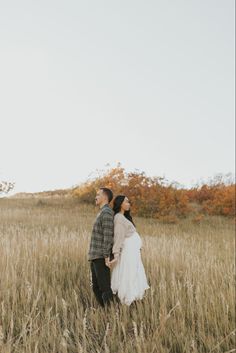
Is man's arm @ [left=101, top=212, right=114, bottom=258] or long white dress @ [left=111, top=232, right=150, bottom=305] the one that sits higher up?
man's arm @ [left=101, top=212, right=114, bottom=258]

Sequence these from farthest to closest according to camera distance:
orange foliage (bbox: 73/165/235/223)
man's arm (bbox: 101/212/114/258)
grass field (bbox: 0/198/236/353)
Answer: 1. orange foliage (bbox: 73/165/235/223)
2. man's arm (bbox: 101/212/114/258)
3. grass field (bbox: 0/198/236/353)

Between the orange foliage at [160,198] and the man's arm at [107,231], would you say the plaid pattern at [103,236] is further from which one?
the orange foliage at [160,198]

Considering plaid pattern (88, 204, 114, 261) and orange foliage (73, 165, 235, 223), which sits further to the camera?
orange foliage (73, 165, 235, 223)

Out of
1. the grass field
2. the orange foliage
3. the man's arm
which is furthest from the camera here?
the orange foliage

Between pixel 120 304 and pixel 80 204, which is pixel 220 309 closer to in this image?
pixel 120 304

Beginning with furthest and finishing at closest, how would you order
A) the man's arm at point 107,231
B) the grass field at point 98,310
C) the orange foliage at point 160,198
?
the orange foliage at point 160,198
the man's arm at point 107,231
the grass field at point 98,310

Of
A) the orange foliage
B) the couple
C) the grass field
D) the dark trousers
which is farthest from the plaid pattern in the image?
the orange foliage

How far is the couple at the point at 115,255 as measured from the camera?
16.4 ft

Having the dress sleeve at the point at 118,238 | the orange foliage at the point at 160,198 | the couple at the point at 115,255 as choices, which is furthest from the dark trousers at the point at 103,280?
the orange foliage at the point at 160,198

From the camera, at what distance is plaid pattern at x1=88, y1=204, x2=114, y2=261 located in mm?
4949

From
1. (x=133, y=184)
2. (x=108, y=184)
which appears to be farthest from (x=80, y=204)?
(x=133, y=184)

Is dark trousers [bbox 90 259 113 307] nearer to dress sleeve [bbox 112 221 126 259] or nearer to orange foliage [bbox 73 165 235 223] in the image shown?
dress sleeve [bbox 112 221 126 259]

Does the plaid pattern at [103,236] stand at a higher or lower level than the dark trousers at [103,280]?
higher

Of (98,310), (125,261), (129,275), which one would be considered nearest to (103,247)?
(125,261)
